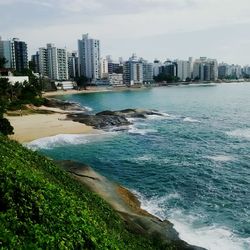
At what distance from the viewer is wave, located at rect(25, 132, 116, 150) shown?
5212 centimetres

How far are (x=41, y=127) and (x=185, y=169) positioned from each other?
3553cm

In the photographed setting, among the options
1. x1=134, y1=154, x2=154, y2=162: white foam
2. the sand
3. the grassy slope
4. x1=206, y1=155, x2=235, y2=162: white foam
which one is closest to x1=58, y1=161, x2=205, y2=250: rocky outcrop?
the grassy slope

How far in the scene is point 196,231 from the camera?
25.7 metres

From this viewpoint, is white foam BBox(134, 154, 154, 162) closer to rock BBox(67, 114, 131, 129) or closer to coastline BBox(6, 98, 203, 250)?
coastline BBox(6, 98, 203, 250)

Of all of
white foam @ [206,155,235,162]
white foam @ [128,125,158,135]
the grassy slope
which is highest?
the grassy slope

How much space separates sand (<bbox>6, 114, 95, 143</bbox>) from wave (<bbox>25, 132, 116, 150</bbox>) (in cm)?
261

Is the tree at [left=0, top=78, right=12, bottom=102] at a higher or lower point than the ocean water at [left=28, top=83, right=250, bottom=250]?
higher

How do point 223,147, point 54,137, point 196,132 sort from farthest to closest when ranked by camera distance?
point 196,132, point 54,137, point 223,147

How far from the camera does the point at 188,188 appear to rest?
113 feet

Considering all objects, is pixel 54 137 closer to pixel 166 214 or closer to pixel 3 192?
pixel 166 214

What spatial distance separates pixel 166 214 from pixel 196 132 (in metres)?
38.8

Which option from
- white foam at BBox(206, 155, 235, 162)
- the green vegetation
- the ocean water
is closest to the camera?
the ocean water

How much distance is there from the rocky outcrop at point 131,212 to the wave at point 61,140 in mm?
16688

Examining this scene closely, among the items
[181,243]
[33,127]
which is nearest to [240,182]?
[181,243]
